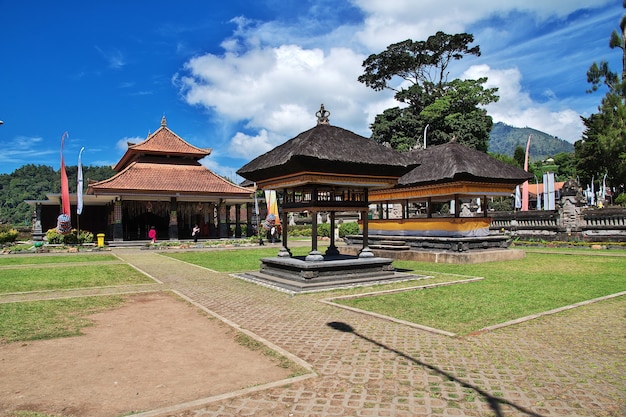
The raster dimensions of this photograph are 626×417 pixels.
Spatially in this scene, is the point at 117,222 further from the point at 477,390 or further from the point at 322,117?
the point at 477,390

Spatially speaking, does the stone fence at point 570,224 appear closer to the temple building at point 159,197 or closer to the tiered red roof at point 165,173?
the temple building at point 159,197

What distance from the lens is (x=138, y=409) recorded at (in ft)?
13.4

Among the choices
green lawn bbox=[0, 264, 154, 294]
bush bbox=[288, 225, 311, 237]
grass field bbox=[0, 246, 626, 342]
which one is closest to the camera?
grass field bbox=[0, 246, 626, 342]

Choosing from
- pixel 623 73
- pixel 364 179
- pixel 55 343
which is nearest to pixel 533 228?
pixel 623 73

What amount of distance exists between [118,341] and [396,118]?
154ft

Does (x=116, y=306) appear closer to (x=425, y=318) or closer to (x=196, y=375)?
(x=196, y=375)

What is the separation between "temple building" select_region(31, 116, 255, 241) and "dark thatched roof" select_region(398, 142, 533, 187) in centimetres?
1761

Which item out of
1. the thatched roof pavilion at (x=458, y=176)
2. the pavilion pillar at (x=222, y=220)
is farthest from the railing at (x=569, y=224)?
the pavilion pillar at (x=222, y=220)

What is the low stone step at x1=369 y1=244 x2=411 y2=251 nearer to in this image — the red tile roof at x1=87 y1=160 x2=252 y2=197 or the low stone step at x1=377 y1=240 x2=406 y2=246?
the low stone step at x1=377 y1=240 x2=406 y2=246

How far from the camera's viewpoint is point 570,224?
24.5 meters

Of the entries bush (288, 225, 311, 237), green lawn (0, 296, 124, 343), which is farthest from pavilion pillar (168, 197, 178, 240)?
green lawn (0, 296, 124, 343)

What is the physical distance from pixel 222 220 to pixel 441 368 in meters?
30.8

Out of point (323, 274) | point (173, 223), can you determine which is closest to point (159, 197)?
point (173, 223)

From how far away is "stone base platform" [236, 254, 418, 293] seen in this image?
11211mm
